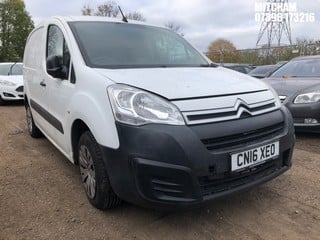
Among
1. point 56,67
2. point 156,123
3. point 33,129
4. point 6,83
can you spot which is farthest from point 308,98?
point 6,83

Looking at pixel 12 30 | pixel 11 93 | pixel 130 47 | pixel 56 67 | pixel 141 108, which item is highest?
pixel 12 30

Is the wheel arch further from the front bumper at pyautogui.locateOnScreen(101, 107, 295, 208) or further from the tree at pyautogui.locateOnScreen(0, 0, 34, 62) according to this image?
the tree at pyautogui.locateOnScreen(0, 0, 34, 62)

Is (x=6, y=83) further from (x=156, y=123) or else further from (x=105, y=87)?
(x=156, y=123)

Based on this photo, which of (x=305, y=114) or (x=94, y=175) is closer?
(x=94, y=175)

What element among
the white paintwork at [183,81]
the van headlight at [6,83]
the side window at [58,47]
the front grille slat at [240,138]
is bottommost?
the front grille slat at [240,138]

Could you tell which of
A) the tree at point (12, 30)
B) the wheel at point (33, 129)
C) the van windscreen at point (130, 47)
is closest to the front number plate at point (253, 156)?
the van windscreen at point (130, 47)

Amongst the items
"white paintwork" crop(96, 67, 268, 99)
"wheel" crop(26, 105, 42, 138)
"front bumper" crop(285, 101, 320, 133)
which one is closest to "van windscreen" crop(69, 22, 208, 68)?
"white paintwork" crop(96, 67, 268, 99)

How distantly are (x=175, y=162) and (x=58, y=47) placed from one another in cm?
208

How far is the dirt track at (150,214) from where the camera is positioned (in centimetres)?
271

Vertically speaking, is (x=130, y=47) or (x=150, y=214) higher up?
(x=130, y=47)

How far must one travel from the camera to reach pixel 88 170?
3100 millimetres

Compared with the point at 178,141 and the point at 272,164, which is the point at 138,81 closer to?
the point at 178,141

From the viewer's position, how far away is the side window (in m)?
3.42

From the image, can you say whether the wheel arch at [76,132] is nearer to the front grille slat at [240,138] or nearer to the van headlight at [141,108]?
the van headlight at [141,108]
